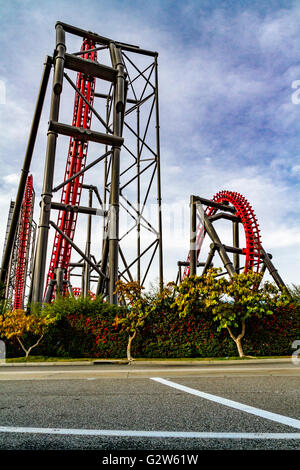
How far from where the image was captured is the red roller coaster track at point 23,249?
39656 mm

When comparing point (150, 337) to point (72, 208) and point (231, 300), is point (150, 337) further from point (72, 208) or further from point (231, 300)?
point (72, 208)

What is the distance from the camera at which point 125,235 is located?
A: 17578 millimetres

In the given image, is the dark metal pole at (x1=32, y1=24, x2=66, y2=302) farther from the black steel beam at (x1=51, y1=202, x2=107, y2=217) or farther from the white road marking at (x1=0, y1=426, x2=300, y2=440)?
the white road marking at (x1=0, y1=426, x2=300, y2=440)

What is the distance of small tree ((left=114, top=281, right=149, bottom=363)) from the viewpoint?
1234 cm

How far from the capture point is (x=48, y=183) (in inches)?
529

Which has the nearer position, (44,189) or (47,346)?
(47,346)

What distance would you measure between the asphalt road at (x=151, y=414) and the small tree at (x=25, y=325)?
5001 millimetres

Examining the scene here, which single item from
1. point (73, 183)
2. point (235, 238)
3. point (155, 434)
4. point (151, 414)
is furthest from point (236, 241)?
point (155, 434)

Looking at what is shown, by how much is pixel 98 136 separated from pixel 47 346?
349 inches

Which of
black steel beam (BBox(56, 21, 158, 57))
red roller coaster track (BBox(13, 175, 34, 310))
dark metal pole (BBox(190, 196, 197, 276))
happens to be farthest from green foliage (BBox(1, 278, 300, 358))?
red roller coaster track (BBox(13, 175, 34, 310))

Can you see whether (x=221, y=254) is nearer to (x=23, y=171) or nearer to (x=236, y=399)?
(x=23, y=171)

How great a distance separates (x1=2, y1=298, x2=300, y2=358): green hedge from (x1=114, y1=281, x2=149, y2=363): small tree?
0.29 m

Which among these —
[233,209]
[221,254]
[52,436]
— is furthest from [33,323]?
[233,209]

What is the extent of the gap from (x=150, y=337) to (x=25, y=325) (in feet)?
14.6
